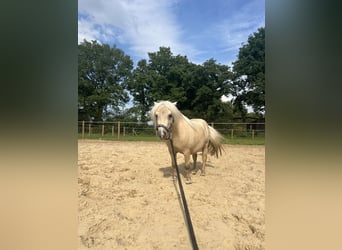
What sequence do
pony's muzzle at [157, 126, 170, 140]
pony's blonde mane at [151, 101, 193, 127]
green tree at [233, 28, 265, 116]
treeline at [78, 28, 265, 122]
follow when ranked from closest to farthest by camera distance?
green tree at [233, 28, 265, 116] < treeline at [78, 28, 265, 122] < pony's blonde mane at [151, 101, 193, 127] < pony's muzzle at [157, 126, 170, 140]

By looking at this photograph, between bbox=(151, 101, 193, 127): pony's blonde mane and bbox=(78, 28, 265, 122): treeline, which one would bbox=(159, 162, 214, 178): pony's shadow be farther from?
bbox=(78, 28, 265, 122): treeline

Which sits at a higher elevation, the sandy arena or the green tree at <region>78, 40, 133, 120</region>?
the green tree at <region>78, 40, 133, 120</region>

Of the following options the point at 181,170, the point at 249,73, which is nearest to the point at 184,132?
the point at 181,170

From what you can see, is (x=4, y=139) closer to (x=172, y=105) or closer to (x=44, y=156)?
(x=44, y=156)

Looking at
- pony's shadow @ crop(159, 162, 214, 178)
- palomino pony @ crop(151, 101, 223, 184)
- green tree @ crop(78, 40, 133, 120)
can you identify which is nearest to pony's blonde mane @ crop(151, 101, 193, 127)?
palomino pony @ crop(151, 101, 223, 184)

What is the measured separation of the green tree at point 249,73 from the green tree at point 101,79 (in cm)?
43

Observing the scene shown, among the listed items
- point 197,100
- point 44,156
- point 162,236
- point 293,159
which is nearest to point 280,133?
point 293,159

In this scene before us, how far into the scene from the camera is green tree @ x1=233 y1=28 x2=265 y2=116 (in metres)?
0.61

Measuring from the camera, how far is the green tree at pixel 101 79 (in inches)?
32.3

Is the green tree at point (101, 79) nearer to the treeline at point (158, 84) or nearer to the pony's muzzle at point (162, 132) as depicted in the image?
the treeline at point (158, 84)

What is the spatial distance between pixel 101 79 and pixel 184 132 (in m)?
0.75

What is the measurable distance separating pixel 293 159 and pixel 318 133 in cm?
6

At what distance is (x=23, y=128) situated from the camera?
41 centimetres

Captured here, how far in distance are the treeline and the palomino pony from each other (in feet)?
0.43
